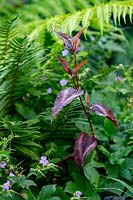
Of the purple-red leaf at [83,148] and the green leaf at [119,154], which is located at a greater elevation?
the purple-red leaf at [83,148]

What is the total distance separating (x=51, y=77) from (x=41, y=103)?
8cm

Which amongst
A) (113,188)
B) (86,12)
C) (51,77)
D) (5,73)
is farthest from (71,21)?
(113,188)

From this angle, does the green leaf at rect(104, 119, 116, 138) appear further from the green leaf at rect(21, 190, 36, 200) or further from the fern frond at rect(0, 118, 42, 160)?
the green leaf at rect(21, 190, 36, 200)

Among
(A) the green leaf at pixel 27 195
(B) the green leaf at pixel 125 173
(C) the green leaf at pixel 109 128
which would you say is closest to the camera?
(A) the green leaf at pixel 27 195

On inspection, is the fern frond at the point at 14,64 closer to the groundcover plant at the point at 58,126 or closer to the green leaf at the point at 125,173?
the groundcover plant at the point at 58,126

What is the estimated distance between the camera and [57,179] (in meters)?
1.23

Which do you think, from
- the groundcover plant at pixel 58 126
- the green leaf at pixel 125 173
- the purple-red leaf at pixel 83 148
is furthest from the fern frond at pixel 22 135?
the green leaf at pixel 125 173

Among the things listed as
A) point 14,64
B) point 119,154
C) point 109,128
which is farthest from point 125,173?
point 14,64

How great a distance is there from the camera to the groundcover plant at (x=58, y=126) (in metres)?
1.08

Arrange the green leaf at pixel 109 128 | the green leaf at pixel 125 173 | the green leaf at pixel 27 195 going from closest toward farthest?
the green leaf at pixel 27 195 < the green leaf at pixel 125 173 < the green leaf at pixel 109 128

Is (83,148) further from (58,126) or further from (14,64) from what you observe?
(14,64)

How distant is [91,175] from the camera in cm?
111

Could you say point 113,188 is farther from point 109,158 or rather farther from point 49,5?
point 49,5

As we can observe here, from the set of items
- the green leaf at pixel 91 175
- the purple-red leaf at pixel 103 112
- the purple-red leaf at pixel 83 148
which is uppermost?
the purple-red leaf at pixel 103 112
